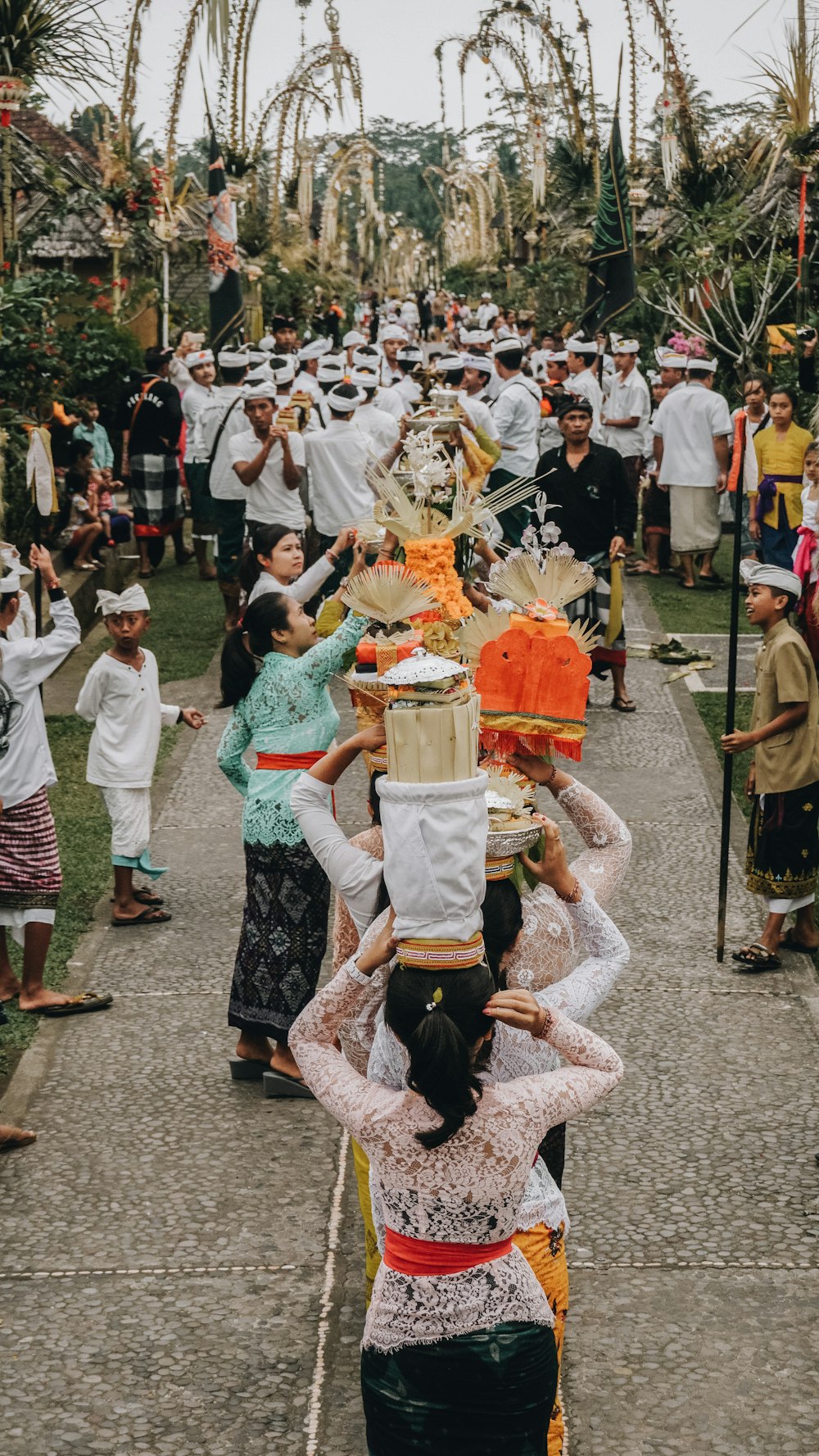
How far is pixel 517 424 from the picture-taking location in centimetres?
1190

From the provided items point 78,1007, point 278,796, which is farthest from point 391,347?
point 278,796

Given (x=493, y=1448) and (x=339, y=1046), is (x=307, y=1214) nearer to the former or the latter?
(x=339, y=1046)

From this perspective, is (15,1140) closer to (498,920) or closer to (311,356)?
(498,920)

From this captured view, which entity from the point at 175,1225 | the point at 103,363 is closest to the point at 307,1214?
the point at 175,1225

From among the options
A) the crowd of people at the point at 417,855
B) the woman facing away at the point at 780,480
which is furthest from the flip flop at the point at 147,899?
the woman facing away at the point at 780,480

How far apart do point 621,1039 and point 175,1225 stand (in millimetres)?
1883

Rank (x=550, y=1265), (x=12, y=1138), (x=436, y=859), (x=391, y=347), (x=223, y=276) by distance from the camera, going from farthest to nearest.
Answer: (x=391, y=347) < (x=223, y=276) < (x=12, y=1138) < (x=550, y=1265) < (x=436, y=859)

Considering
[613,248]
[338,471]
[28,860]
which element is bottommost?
[28,860]

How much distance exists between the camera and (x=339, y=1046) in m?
3.54

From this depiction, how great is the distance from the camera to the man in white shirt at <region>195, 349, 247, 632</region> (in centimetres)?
1155

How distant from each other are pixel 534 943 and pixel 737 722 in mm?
6584

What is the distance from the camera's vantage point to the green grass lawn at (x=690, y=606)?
12430 mm

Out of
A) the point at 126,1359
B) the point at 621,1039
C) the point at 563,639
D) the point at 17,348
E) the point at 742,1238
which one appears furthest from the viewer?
the point at 17,348

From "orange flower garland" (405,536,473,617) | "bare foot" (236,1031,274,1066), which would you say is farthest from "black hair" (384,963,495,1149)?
"bare foot" (236,1031,274,1066)
